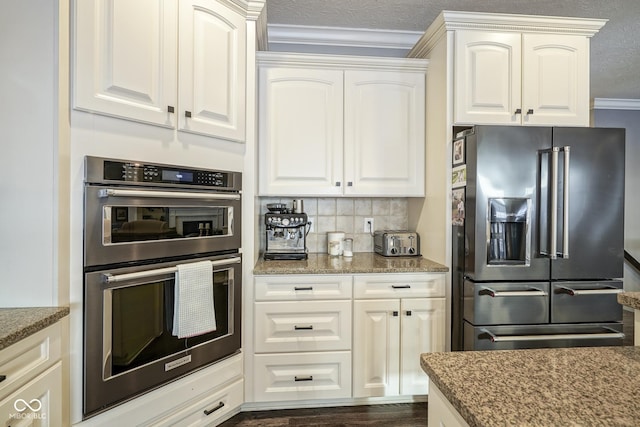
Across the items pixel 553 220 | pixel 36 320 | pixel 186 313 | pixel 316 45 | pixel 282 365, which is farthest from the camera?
pixel 316 45

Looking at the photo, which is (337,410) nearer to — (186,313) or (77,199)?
(186,313)

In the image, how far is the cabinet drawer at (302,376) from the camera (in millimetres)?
2072

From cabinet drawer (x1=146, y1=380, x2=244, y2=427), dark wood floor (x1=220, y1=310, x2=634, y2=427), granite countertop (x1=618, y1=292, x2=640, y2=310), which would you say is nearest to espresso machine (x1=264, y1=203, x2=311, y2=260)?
cabinet drawer (x1=146, y1=380, x2=244, y2=427)

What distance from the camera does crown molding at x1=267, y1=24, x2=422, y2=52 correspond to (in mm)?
2729

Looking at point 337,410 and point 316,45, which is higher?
point 316,45

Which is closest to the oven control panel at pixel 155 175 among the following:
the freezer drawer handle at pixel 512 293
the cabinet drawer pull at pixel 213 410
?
the cabinet drawer pull at pixel 213 410

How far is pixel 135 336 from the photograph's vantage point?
1.50 meters

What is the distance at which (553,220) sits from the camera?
1950mm

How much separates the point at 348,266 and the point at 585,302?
4.44 feet

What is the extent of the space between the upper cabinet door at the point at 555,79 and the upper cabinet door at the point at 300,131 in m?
1.19

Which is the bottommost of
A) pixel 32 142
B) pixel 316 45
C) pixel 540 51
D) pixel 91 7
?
pixel 32 142

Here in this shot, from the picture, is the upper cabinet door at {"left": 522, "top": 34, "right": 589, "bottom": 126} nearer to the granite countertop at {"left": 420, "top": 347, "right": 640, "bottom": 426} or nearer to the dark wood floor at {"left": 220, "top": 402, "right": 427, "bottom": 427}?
the granite countertop at {"left": 420, "top": 347, "right": 640, "bottom": 426}

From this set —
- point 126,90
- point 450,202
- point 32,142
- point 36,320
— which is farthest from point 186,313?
point 450,202

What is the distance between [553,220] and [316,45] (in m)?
2.10
